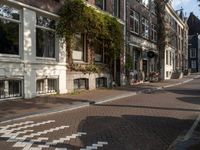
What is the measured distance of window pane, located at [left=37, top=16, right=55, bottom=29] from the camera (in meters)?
19.4

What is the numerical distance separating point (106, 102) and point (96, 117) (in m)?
5.23

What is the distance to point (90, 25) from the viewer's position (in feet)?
75.8

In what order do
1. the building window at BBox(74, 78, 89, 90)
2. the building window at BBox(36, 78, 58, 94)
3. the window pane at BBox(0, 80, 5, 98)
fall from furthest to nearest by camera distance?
the building window at BBox(74, 78, 89, 90), the building window at BBox(36, 78, 58, 94), the window pane at BBox(0, 80, 5, 98)

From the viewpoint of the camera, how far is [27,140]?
9320 mm

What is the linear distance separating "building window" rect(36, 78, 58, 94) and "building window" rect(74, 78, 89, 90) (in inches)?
97.5

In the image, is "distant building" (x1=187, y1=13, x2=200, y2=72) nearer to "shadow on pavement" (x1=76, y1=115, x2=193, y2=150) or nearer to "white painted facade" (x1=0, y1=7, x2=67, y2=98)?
"white painted facade" (x1=0, y1=7, x2=67, y2=98)

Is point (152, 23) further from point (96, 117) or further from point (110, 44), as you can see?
point (96, 117)

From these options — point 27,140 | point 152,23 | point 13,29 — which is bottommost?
point 27,140

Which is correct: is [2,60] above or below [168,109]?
above

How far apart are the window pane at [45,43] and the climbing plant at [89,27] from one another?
50 centimetres

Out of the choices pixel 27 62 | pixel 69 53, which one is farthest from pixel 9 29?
pixel 69 53

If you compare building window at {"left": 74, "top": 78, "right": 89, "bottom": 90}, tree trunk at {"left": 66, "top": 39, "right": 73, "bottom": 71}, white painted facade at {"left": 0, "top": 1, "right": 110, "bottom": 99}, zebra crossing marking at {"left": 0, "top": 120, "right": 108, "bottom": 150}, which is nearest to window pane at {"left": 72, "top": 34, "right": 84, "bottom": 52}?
tree trunk at {"left": 66, "top": 39, "right": 73, "bottom": 71}

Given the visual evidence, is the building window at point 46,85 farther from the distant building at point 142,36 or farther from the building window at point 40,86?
the distant building at point 142,36

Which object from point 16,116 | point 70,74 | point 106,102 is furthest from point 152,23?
point 16,116
